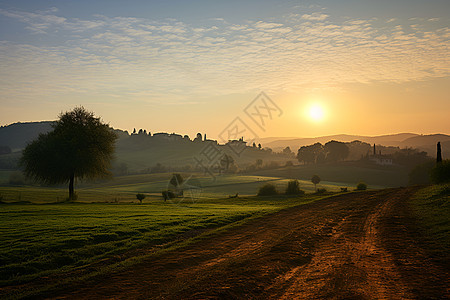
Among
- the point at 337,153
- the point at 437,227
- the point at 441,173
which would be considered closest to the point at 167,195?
the point at 441,173

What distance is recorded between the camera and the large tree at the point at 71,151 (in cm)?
4872

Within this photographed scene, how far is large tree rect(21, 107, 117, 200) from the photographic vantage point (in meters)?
48.7

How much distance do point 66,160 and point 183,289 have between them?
4516 centimetres

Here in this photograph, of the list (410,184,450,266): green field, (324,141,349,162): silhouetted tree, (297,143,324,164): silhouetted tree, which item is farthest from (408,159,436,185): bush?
(410,184,450,266): green field

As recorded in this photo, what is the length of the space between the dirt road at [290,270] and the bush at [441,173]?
103 feet

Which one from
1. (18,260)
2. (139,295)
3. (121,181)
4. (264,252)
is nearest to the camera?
(139,295)

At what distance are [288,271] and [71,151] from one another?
45501mm

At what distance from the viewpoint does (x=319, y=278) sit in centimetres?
1054

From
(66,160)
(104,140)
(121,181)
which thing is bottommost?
(121,181)

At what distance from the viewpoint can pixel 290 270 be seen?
11.5 metres

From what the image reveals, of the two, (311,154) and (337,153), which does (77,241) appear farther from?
(311,154)

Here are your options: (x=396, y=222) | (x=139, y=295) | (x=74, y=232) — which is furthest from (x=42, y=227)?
(x=396, y=222)

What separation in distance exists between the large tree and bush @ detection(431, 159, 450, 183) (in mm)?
49132

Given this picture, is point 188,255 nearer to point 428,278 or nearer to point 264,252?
point 264,252
